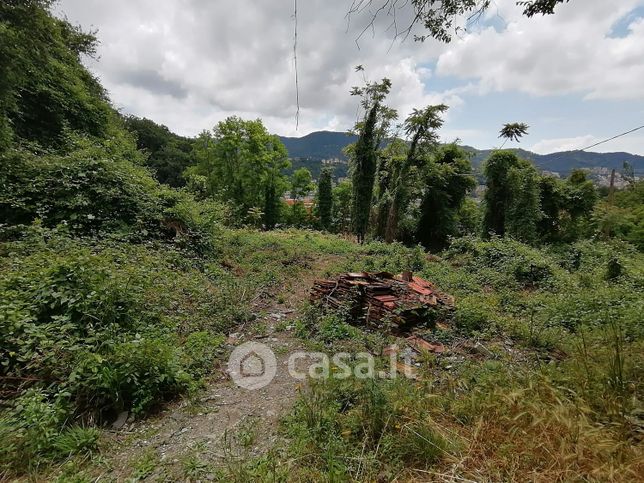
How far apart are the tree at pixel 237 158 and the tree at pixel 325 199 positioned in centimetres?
704

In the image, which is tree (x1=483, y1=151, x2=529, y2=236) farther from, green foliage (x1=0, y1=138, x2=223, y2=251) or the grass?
green foliage (x1=0, y1=138, x2=223, y2=251)

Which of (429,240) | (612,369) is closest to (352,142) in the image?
(429,240)

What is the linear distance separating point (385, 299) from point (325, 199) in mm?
32873

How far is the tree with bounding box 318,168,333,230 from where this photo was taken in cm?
3656

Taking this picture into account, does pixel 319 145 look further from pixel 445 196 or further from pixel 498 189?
pixel 498 189

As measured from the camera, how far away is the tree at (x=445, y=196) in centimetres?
2064

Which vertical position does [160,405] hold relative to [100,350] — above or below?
below

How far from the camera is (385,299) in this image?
5.16 metres

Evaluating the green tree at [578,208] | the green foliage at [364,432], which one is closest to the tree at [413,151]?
the green tree at [578,208]

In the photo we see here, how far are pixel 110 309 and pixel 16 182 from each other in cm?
510

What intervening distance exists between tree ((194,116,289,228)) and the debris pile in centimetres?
2375

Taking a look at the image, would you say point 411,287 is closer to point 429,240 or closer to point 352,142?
point 352,142

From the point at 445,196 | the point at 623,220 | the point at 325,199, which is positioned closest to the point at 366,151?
the point at 445,196

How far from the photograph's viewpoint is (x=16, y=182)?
258 inches
